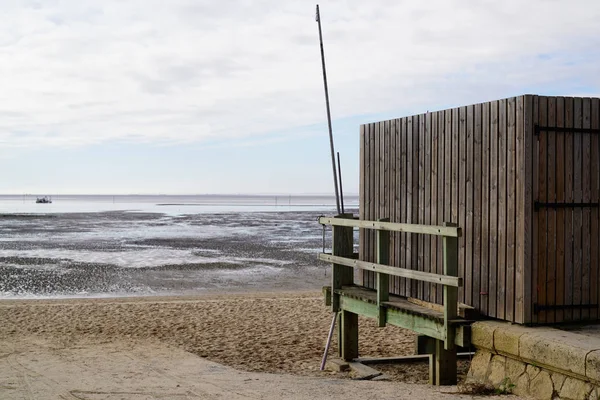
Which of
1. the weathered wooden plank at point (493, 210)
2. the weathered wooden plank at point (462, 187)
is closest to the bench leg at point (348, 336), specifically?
the weathered wooden plank at point (462, 187)

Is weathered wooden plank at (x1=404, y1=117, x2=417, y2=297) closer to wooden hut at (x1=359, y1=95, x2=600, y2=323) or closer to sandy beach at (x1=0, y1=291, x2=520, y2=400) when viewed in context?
wooden hut at (x1=359, y1=95, x2=600, y2=323)

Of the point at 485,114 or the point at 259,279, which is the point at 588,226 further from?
the point at 259,279

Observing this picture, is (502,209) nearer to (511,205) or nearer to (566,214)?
(511,205)

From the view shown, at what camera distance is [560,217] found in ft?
22.5

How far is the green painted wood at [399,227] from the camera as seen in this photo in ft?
22.8

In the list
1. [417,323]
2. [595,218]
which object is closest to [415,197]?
[417,323]

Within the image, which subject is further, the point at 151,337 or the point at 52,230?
the point at 52,230

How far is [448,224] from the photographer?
7086 millimetres

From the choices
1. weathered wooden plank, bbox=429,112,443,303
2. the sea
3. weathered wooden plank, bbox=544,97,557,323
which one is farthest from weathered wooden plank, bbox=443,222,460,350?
the sea

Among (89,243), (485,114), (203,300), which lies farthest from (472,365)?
(89,243)

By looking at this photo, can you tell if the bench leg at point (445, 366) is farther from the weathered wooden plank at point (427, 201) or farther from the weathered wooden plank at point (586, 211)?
the weathered wooden plank at point (586, 211)

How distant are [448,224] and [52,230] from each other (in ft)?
125

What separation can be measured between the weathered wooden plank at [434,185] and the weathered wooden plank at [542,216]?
4.64 feet

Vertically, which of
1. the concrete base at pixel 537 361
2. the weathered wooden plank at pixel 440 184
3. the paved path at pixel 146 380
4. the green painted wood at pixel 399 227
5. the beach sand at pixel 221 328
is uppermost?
the weathered wooden plank at pixel 440 184
